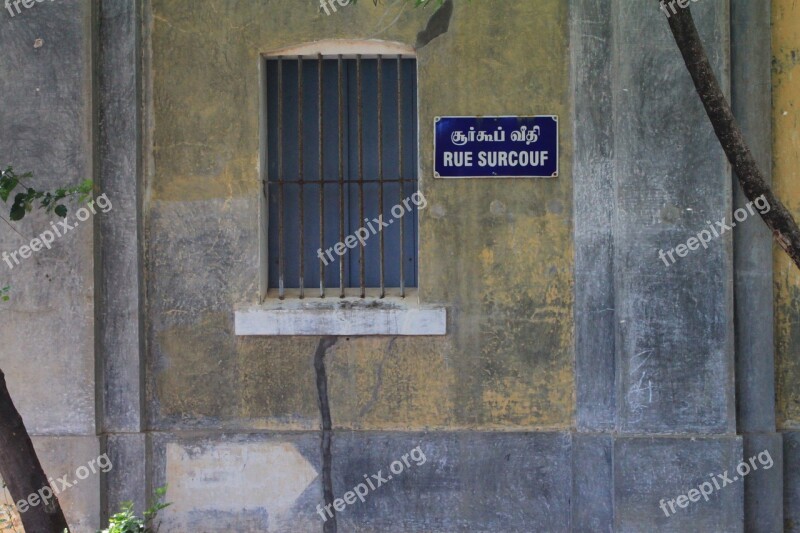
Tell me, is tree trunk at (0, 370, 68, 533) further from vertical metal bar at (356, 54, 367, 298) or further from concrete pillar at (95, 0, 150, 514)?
vertical metal bar at (356, 54, 367, 298)

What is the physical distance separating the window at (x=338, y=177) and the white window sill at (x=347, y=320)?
0.24 metres

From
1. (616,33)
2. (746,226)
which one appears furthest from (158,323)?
(746,226)

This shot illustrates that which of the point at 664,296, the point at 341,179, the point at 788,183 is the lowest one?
the point at 664,296

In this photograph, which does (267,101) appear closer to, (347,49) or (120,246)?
(347,49)

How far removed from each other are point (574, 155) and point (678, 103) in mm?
776

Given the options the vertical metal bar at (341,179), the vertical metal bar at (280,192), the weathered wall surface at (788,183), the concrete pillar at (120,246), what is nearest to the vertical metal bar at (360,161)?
the vertical metal bar at (341,179)

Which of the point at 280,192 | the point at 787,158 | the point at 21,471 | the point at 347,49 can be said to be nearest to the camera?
the point at 21,471

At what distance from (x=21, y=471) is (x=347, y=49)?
3.55m

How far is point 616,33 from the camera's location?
5980mm

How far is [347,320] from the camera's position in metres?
6.17

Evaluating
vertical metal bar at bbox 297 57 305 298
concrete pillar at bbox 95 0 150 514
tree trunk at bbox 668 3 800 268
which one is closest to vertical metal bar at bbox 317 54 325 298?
vertical metal bar at bbox 297 57 305 298

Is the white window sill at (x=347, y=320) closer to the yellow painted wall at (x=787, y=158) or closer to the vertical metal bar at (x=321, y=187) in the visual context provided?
the vertical metal bar at (x=321, y=187)

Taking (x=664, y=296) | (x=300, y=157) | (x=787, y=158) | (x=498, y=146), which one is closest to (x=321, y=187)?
(x=300, y=157)

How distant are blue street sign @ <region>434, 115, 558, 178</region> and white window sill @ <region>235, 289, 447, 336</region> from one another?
103 centimetres
